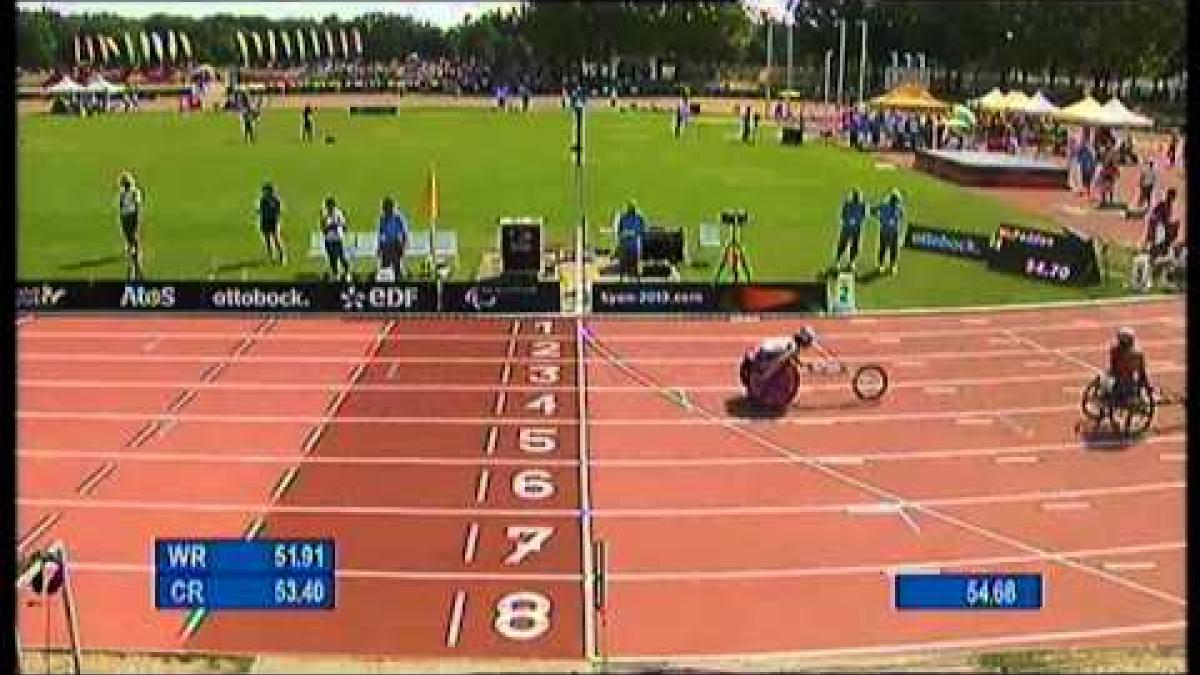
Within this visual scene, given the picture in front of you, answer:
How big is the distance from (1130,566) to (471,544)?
→ 16.6 feet

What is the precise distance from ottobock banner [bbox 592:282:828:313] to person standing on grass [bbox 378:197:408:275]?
3.11 meters

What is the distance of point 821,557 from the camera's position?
11.7 meters

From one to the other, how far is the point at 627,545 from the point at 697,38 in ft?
A: 58.7

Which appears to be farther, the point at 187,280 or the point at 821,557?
the point at 187,280

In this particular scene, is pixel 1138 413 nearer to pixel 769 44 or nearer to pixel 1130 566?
pixel 1130 566

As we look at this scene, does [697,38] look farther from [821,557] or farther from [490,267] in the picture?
[821,557]

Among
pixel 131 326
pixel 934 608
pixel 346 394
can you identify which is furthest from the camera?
pixel 131 326

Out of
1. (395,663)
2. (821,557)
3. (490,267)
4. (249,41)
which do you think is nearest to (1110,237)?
(490,267)

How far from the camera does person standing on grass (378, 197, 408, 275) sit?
22.4 metres

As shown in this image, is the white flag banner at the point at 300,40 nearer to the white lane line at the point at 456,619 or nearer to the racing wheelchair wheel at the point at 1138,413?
the racing wheelchair wheel at the point at 1138,413

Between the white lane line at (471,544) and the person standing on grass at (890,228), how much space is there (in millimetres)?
13605

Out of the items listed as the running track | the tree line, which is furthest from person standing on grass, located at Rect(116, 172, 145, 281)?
the tree line

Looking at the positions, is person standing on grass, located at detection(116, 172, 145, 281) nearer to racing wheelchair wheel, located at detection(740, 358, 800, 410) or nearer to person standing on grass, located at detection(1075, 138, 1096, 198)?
racing wheelchair wheel, located at detection(740, 358, 800, 410)

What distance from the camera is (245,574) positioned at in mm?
10688
